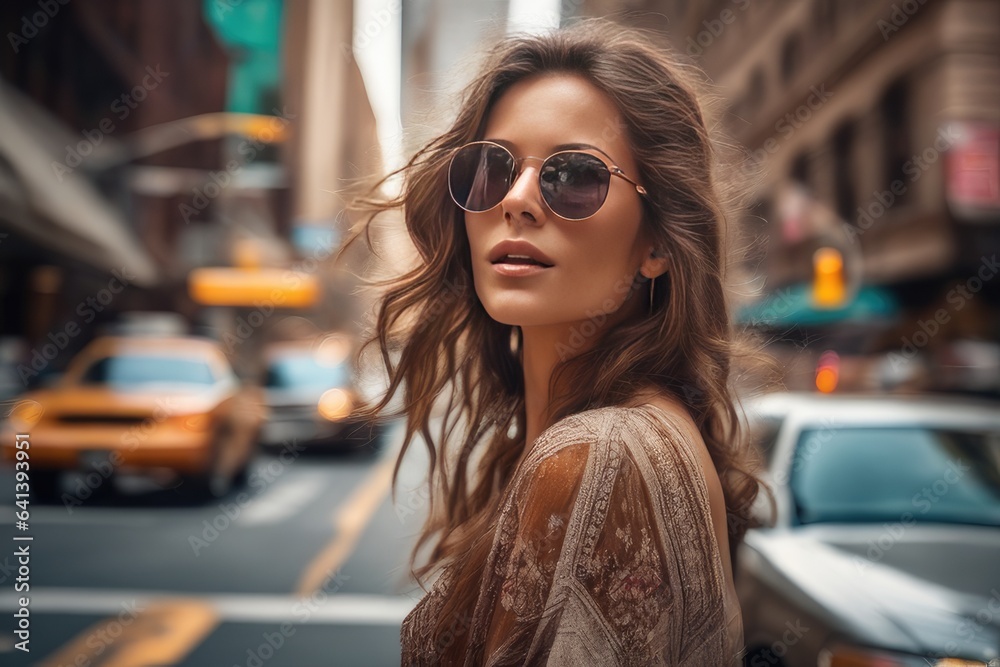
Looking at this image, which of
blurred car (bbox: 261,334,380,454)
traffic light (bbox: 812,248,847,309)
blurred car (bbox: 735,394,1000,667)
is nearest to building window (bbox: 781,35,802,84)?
blurred car (bbox: 261,334,380,454)

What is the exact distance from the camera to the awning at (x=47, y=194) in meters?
16.1

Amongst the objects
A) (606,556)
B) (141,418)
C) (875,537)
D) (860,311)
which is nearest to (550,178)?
(606,556)

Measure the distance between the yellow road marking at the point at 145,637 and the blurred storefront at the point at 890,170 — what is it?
9482 mm

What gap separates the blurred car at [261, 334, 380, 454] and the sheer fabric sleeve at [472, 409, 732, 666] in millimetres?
13832

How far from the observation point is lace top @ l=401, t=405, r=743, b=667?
1239 millimetres

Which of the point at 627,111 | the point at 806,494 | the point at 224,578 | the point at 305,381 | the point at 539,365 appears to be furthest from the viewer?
the point at 305,381

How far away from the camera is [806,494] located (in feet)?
14.5

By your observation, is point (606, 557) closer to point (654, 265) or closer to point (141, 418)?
point (654, 265)

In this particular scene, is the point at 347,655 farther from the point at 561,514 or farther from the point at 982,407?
the point at 561,514

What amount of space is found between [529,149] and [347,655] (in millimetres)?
4309

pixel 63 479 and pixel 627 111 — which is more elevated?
pixel 627 111

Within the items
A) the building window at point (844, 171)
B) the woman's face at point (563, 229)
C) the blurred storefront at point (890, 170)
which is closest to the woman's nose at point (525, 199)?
the woman's face at point (563, 229)

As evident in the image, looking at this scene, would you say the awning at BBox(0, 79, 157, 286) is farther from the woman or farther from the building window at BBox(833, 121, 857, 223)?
the building window at BBox(833, 121, 857, 223)

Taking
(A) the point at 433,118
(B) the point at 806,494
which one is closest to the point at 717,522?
(A) the point at 433,118
